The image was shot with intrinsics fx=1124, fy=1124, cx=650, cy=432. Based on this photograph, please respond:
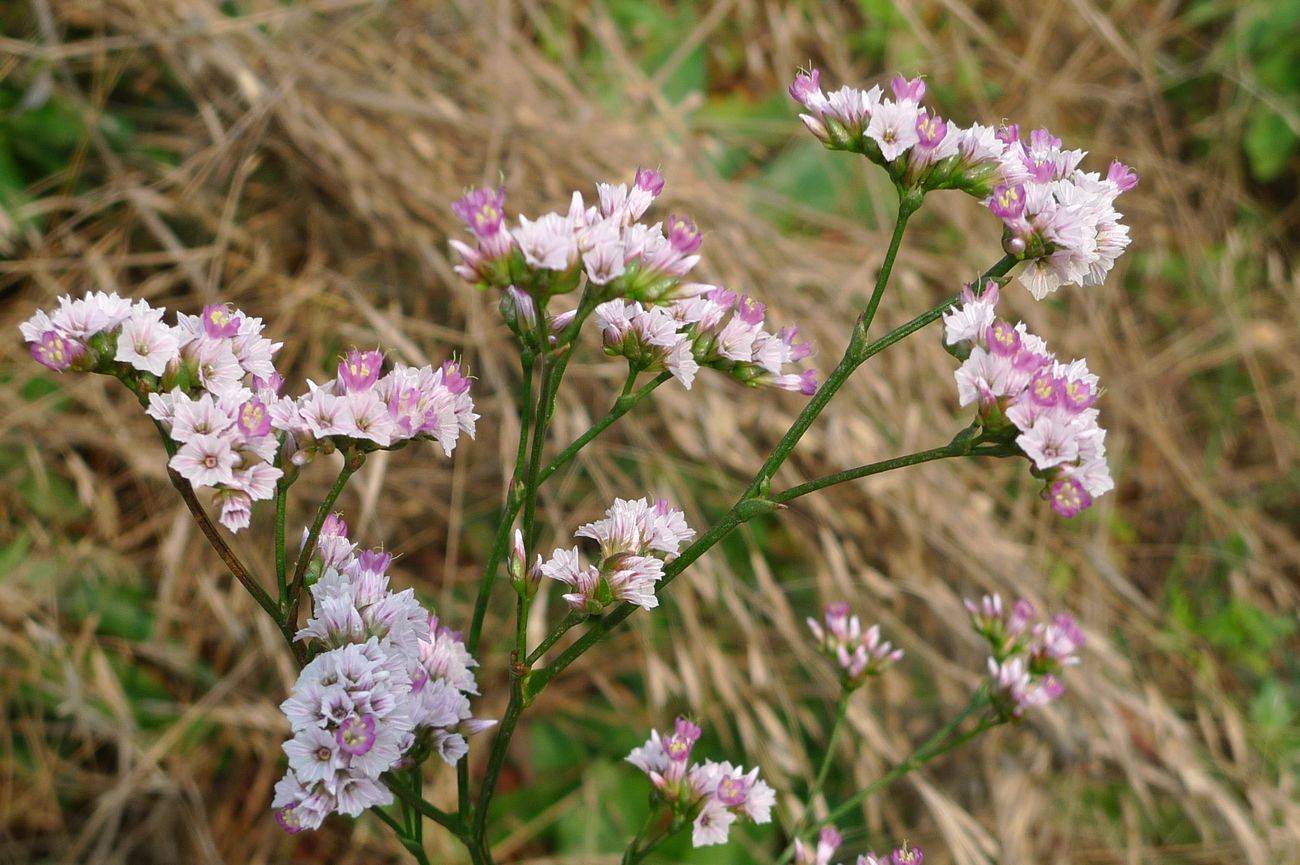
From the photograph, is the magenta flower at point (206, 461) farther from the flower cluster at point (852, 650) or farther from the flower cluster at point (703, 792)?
the flower cluster at point (852, 650)

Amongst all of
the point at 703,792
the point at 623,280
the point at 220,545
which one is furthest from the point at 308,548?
the point at 703,792

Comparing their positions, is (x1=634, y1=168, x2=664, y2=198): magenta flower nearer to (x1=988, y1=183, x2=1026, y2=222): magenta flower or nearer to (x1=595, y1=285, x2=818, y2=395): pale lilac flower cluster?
(x1=595, y1=285, x2=818, y2=395): pale lilac flower cluster

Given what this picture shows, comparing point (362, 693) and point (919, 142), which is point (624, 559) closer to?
point (362, 693)

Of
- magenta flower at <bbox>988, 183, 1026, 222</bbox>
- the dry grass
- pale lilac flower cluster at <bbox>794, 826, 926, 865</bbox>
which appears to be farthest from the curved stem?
the dry grass

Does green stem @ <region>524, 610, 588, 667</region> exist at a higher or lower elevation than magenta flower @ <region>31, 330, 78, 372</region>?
lower

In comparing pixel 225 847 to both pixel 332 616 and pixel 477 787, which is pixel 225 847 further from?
pixel 332 616

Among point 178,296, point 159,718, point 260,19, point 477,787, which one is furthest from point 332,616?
point 260,19

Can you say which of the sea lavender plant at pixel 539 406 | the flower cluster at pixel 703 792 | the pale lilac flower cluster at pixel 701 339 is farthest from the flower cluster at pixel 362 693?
the pale lilac flower cluster at pixel 701 339
